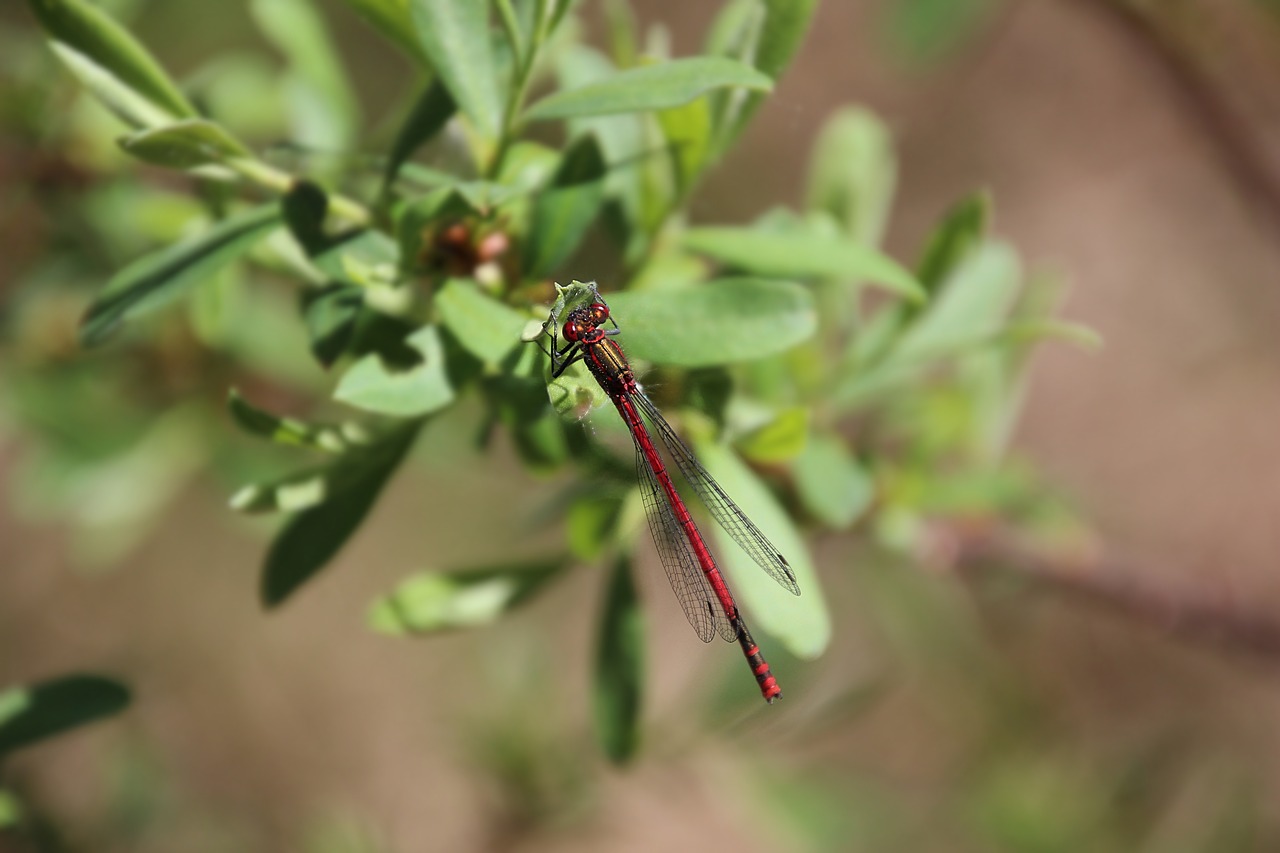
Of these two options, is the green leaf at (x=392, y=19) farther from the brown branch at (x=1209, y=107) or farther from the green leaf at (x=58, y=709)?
the brown branch at (x=1209, y=107)

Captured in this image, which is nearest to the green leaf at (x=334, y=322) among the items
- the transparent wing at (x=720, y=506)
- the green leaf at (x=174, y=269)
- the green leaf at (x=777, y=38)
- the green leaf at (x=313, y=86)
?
the green leaf at (x=174, y=269)

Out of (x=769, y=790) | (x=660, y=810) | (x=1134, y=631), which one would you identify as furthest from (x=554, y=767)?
(x=1134, y=631)

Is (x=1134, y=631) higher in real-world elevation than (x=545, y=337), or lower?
lower

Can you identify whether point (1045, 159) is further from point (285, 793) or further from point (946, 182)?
point (285, 793)

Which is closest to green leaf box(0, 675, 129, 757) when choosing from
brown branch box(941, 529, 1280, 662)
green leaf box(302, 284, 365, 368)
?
green leaf box(302, 284, 365, 368)

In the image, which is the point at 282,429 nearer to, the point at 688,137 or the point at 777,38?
the point at 688,137

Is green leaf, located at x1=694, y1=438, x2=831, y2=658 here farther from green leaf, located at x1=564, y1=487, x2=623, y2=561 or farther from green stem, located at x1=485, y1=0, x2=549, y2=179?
green stem, located at x1=485, y1=0, x2=549, y2=179

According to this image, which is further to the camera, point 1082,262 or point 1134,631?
point 1082,262
